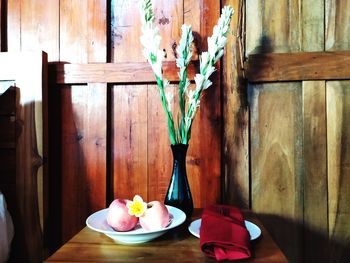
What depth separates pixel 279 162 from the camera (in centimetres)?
102

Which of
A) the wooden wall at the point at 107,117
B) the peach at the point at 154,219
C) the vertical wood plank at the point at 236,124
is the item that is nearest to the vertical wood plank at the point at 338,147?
the vertical wood plank at the point at 236,124

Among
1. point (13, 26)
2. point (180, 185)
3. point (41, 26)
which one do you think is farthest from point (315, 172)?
point (13, 26)

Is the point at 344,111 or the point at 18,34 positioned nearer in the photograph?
the point at 344,111

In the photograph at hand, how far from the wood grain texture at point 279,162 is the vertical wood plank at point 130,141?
15.9 inches

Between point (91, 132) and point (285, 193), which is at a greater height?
point (91, 132)

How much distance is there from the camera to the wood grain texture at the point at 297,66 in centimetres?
98

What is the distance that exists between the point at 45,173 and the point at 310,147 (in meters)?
0.94

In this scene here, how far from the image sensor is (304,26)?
3.32ft

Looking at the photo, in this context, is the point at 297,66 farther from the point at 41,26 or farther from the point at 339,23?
the point at 41,26

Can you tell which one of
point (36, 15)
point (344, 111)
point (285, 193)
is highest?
point (36, 15)

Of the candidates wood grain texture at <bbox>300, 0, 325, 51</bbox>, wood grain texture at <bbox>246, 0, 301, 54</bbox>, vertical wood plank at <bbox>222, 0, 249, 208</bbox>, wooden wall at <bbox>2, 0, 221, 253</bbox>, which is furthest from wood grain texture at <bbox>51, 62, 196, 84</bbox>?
wood grain texture at <bbox>300, 0, 325, 51</bbox>

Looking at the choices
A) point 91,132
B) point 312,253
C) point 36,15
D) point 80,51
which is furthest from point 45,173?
point 312,253

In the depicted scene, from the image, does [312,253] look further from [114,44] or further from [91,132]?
[114,44]

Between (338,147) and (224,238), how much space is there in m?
0.61
